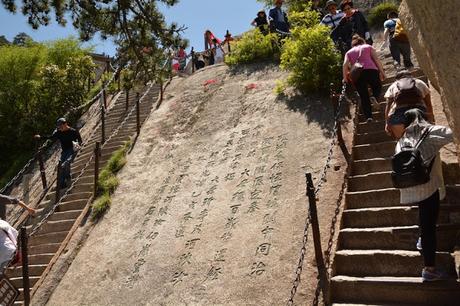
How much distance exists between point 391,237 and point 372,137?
7.72ft

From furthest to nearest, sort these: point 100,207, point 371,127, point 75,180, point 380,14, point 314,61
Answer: point 380,14, point 75,180, point 314,61, point 100,207, point 371,127

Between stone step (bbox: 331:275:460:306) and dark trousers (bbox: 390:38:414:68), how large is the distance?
19.6 feet

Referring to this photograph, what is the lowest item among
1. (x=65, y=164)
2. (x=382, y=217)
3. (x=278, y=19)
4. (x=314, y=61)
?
(x=382, y=217)

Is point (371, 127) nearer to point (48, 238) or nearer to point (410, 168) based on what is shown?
point (410, 168)

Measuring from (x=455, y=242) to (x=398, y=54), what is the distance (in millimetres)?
6088

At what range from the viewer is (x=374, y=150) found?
22.7ft

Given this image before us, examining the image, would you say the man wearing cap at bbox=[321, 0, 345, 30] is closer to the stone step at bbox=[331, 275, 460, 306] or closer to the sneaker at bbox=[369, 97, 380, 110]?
the sneaker at bbox=[369, 97, 380, 110]

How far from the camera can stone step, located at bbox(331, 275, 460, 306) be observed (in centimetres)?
432

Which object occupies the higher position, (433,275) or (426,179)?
(426,179)

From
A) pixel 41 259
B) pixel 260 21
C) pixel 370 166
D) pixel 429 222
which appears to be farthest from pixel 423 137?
pixel 260 21

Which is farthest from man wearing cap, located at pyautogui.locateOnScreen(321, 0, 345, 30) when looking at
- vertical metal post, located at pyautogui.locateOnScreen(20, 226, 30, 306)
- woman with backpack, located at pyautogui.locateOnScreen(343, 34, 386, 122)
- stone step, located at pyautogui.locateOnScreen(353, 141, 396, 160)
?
vertical metal post, located at pyautogui.locateOnScreen(20, 226, 30, 306)

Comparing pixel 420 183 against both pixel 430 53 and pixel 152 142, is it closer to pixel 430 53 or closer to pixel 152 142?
pixel 430 53

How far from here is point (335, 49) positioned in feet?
32.1

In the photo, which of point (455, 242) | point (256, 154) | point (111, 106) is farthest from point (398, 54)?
point (111, 106)
